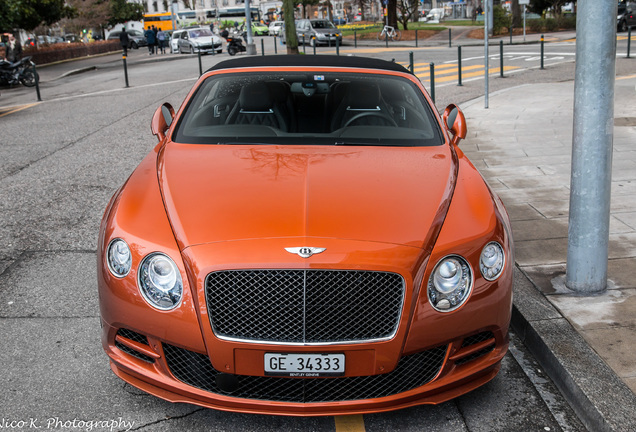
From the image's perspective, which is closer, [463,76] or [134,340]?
[134,340]

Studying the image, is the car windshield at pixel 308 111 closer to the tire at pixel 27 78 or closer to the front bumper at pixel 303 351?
the front bumper at pixel 303 351

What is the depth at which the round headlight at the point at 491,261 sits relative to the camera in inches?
130

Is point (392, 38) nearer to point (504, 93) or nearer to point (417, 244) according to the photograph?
point (504, 93)

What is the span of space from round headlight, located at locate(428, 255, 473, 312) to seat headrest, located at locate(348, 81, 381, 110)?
1.96 meters

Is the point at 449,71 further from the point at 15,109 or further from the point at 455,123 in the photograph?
the point at 455,123

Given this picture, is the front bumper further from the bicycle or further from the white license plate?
the bicycle

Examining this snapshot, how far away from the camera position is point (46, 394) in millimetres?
3648

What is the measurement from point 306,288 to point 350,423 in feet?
2.52

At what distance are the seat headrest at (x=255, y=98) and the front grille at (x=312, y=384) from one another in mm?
2273

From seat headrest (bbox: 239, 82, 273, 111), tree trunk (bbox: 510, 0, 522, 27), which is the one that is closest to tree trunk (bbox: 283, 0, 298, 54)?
tree trunk (bbox: 510, 0, 522, 27)

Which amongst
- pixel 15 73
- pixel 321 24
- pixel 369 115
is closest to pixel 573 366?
pixel 369 115

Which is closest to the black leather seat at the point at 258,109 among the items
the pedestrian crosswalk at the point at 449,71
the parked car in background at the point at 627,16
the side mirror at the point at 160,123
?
the side mirror at the point at 160,123

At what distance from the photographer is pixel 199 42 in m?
38.6

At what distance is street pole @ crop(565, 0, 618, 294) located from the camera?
430cm
